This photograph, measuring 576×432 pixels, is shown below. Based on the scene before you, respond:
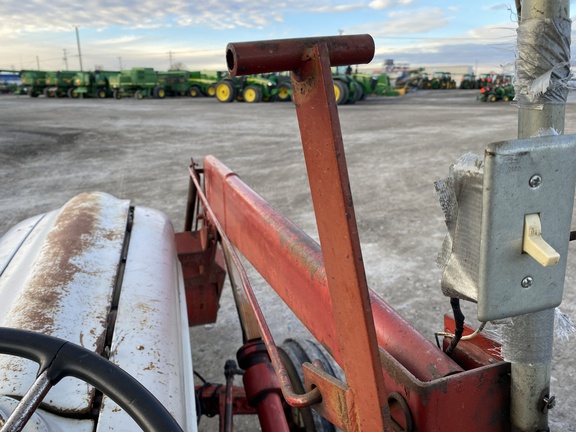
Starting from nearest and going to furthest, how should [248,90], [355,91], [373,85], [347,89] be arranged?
[347,89] → [355,91] → [373,85] → [248,90]

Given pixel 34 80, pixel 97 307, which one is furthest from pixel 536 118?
pixel 34 80

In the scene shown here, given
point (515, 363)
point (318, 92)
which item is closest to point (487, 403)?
point (515, 363)

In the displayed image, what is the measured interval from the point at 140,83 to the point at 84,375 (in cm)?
2589

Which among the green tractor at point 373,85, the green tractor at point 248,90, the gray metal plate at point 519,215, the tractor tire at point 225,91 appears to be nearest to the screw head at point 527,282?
the gray metal plate at point 519,215

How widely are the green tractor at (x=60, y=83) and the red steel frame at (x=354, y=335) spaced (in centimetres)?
2850

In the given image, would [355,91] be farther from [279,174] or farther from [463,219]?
[463,219]

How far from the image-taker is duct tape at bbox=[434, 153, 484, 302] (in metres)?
0.71

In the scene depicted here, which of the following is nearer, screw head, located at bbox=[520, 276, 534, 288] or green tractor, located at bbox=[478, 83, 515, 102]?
screw head, located at bbox=[520, 276, 534, 288]

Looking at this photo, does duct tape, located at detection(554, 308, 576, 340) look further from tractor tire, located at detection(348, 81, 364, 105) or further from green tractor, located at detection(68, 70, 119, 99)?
green tractor, located at detection(68, 70, 119, 99)

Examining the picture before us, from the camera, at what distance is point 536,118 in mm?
765

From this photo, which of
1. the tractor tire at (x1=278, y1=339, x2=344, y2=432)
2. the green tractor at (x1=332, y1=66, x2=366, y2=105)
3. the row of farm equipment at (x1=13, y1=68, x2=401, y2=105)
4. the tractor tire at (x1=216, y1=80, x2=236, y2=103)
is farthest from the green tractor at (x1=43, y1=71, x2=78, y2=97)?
the tractor tire at (x1=278, y1=339, x2=344, y2=432)

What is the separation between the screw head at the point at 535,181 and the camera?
0.65 m

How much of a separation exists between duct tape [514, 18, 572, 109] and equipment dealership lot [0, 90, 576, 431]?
588 mm

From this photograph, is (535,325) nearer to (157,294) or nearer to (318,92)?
(318,92)
